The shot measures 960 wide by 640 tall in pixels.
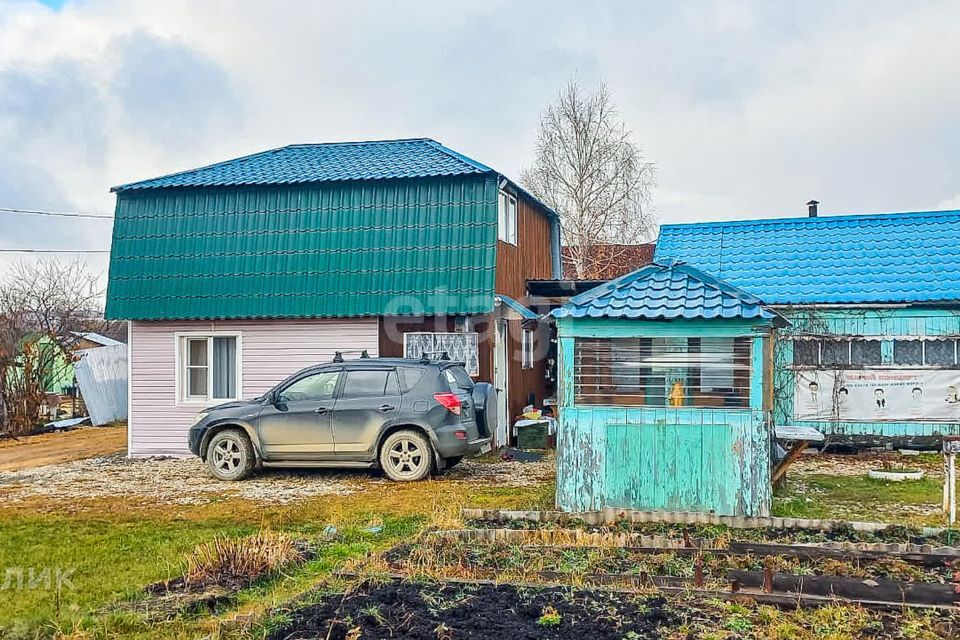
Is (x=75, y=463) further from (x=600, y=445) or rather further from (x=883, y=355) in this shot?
(x=883, y=355)

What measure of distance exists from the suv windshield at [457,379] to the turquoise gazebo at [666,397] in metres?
3.33

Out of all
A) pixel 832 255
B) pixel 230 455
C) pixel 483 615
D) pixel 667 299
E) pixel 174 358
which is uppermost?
pixel 832 255

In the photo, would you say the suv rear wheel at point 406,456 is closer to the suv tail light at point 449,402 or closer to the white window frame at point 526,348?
the suv tail light at point 449,402

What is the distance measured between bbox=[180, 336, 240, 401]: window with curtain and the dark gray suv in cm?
319

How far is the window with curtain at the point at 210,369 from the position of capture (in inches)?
638

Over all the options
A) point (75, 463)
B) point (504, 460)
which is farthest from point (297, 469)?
point (75, 463)

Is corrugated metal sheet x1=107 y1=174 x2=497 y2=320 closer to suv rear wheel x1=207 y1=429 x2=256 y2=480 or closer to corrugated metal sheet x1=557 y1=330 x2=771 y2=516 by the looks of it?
suv rear wheel x1=207 y1=429 x2=256 y2=480

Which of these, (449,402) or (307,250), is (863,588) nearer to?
(449,402)

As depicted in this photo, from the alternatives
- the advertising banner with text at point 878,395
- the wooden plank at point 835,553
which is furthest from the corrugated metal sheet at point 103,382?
the wooden plank at point 835,553

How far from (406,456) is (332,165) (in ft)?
21.9

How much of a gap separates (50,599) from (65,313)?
1986cm

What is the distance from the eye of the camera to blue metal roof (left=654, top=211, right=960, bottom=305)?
1493 cm

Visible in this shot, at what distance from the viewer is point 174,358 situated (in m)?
16.2

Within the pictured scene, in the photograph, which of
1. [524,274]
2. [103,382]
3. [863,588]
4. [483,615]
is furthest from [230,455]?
[103,382]
